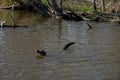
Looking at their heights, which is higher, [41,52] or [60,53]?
[41,52]

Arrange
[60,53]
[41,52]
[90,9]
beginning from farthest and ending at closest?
[90,9]
[60,53]
[41,52]

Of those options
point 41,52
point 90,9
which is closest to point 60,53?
point 41,52

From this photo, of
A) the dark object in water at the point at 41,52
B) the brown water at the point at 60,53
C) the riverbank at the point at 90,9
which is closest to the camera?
the brown water at the point at 60,53

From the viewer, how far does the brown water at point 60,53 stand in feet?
51.0

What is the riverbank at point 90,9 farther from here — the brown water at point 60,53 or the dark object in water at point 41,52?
the dark object in water at point 41,52

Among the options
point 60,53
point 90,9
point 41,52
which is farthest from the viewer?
point 90,9

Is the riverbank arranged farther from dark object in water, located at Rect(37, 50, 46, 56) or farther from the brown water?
dark object in water, located at Rect(37, 50, 46, 56)

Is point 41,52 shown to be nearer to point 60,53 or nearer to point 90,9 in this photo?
point 60,53

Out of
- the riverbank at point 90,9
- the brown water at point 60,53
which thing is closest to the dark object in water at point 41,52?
the brown water at point 60,53

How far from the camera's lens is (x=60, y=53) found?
64.5 feet

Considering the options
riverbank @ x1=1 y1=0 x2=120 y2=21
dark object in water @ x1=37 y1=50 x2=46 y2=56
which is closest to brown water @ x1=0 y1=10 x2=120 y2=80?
dark object in water @ x1=37 y1=50 x2=46 y2=56

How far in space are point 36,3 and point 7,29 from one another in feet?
34.7

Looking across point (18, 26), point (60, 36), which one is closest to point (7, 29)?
point (18, 26)

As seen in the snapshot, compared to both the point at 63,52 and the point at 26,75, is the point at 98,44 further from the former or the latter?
the point at 26,75
